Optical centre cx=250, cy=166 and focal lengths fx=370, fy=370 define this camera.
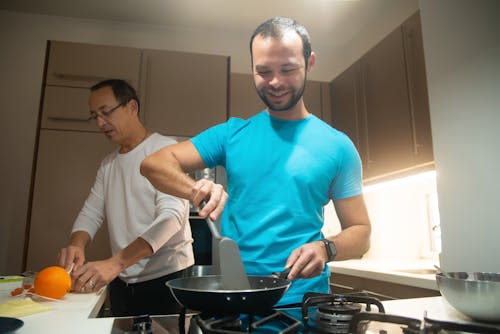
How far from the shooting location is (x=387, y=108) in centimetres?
214

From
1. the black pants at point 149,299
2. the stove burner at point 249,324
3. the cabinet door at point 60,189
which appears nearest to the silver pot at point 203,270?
the cabinet door at point 60,189

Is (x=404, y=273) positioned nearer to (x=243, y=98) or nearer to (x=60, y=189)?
(x=243, y=98)

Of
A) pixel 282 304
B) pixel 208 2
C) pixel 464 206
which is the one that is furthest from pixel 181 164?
pixel 208 2

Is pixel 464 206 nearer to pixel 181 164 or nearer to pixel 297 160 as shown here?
pixel 297 160

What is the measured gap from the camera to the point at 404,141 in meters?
1.98

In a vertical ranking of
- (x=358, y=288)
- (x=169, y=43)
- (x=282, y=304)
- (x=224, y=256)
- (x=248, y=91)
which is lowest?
(x=358, y=288)

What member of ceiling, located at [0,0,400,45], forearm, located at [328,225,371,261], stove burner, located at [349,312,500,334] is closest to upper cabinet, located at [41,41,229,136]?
ceiling, located at [0,0,400,45]

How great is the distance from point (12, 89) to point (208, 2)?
160 centimetres

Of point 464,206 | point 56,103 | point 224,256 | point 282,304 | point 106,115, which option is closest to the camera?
point 224,256

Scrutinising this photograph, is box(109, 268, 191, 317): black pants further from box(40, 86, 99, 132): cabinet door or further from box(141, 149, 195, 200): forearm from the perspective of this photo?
box(40, 86, 99, 132): cabinet door

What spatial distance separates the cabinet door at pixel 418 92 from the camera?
5.97 ft

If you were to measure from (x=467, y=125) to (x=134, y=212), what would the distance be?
130cm

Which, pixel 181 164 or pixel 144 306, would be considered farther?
pixel 144 306

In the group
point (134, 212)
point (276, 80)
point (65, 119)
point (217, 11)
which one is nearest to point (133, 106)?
point (134, 212)
